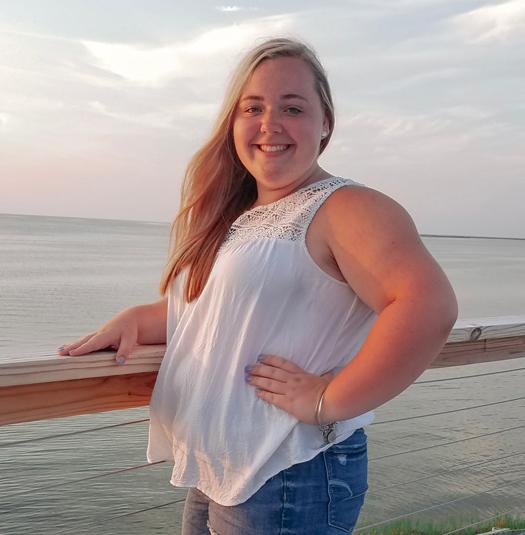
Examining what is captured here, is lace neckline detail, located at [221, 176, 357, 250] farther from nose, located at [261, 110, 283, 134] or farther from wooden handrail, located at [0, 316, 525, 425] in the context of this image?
wooden handrail, located at [0, 316, 525, 425]

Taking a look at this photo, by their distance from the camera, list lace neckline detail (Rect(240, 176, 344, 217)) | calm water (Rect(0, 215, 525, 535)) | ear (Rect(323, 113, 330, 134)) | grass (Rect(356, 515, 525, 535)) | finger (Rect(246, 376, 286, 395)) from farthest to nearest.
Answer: calm water (Rect(0, 215, 525, 535)), grass (Rect(356, 515, 525, 535)), ear (Rect(323, 113, 330, 134)), lace neckline detail (Rect(240, 176, 344, 217)), finger (Rect(246, 376, 286, 395))

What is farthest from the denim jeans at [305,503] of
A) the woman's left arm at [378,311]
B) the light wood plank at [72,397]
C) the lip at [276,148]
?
the lip at [276,148]

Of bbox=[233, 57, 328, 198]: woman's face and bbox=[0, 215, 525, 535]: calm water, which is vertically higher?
bbox=[233, 57, 328, 198]: woman's face

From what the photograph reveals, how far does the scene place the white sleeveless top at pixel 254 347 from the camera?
131 cm

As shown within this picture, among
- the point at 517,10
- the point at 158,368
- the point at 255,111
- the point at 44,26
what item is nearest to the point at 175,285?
the point at 158,368

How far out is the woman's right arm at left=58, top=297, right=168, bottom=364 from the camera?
1.37 m

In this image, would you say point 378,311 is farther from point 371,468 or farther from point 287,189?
point 371,468

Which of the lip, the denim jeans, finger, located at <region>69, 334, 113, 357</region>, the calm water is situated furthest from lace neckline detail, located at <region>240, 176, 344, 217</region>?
the calm water

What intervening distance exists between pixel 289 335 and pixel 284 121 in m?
0.52

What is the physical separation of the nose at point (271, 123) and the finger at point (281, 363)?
552 mm

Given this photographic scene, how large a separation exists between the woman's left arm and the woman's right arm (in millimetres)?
352

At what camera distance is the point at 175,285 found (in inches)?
62.3

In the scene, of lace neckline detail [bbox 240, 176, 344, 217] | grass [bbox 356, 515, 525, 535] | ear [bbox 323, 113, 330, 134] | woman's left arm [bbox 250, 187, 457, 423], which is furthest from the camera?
grass [bbox 356, 515, 525, 535]

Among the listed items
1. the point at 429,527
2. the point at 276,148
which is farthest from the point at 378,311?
the point at 429,527
